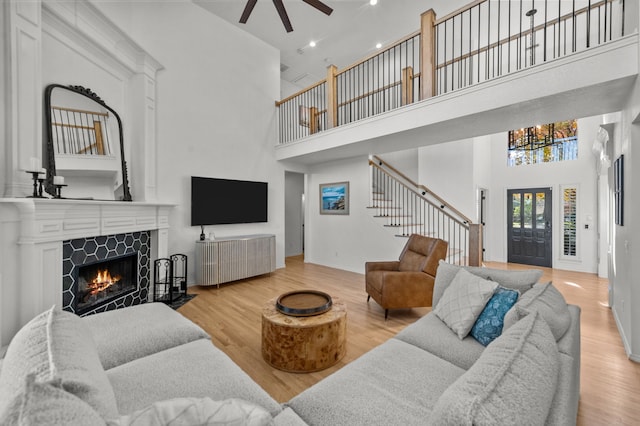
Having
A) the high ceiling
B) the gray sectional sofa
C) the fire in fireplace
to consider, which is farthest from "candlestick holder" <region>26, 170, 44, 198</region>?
the high ceiling

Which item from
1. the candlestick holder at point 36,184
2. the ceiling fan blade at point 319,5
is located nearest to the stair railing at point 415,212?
the ceiling fan blade at point 319,5

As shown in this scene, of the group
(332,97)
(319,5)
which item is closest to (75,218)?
(319,5)

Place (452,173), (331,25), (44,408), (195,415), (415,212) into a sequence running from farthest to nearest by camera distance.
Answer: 1. (452,173)
2. (415,212)
3. (331,25)
4. (195,415)
5. (44,408)

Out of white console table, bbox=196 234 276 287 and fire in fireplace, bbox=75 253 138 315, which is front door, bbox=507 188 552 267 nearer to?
white console table, bbox=196 234 276 287

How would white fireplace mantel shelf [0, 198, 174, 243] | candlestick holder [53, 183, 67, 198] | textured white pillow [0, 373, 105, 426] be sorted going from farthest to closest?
candlestick holder [53, 183, 67, 198]
white fireplace mantel shelf [0, 198, 174, 243]
textured white pillow [0, 373, 105, 426]

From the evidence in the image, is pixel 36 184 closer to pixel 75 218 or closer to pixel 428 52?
pixel 75 218

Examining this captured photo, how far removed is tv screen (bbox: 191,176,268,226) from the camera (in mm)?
4797

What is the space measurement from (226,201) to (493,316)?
4.54m

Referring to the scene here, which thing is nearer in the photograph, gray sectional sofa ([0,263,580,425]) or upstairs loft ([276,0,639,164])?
gray sectional sofa ([0,263,580,425])

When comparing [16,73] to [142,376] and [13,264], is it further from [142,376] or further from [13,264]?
[142,376]

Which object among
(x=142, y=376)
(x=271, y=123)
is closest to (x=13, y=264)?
(x=142, y=376)

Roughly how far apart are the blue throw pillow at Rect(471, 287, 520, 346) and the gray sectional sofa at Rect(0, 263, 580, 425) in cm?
8

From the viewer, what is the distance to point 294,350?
2209 mm

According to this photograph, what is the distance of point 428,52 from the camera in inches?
144
